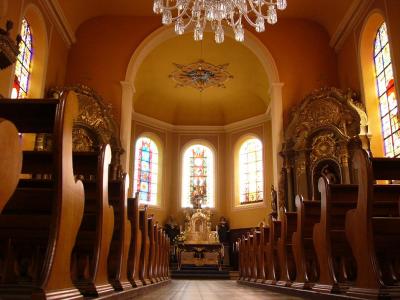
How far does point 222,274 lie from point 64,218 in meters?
11.0

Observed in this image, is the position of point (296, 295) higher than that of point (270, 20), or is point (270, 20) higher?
point (270, 20)

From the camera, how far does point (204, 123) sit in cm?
1814

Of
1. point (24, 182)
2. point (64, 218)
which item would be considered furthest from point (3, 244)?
point (64, 218)

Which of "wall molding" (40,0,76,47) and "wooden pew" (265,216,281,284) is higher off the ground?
"wall molding" (40,0,76,47)

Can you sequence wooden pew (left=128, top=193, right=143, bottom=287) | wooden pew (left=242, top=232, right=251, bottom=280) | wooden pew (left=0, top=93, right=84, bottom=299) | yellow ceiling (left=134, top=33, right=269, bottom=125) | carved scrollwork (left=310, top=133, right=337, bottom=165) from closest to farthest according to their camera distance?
wooden pew (left=0, top=93, right=84, bottom=299) < wooden pew (left=128, top=193, right=143, bottom=287) < wooden pew (left=242, top=232, right=251, bottom=280) < carved scrollwork (left=310, top=133, right=337, bottom=165) < yellow ceiling (left=134, top=33, right=269, bottom=125)

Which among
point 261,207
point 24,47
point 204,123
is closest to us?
point 24,47

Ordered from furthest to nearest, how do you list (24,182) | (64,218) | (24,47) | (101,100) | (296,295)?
(101,100) < (24,47) < (296,295) < (24,182) < (64,218)

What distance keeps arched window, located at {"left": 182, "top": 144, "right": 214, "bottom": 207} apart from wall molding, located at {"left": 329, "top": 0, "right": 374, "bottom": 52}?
728cm

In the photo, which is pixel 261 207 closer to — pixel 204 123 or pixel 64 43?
pixel 204 123

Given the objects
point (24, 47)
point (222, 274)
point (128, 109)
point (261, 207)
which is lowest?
point (222, 274)

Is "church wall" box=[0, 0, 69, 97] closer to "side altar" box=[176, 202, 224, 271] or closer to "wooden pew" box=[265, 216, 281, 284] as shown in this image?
"wooden pew" box=[265, 216, 281, 284]

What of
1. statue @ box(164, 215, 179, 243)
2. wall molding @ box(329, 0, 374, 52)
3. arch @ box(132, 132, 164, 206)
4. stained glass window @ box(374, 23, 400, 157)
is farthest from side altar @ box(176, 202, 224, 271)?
Result: wall molding @ box(329, 0, 374, 52)

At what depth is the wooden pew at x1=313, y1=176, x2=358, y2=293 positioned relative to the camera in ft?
11.3

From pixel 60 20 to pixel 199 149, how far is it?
850 cm
